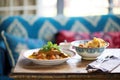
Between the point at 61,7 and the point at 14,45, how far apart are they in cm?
93

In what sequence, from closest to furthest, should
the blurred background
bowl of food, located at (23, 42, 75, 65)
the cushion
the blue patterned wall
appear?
bowl of food, located at (23, 42, 75, 65)
the cushion
the blue patterned wall
the blurred background

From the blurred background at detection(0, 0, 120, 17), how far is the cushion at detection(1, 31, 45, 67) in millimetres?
641

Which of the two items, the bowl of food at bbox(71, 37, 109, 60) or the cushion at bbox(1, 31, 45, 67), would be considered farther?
the cushion at bbox(1, 31, 45, 67)

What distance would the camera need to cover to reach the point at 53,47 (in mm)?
1594

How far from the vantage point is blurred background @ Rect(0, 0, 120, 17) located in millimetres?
3127

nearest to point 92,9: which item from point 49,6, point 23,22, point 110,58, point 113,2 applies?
point 113,2

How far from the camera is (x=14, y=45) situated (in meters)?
2.52

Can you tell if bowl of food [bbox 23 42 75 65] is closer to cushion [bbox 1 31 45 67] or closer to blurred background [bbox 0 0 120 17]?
cushion [bbox 1 31 45 67]

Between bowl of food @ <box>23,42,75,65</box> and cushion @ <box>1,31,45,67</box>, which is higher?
bowl of food @ <box>23,42,75,65</box>

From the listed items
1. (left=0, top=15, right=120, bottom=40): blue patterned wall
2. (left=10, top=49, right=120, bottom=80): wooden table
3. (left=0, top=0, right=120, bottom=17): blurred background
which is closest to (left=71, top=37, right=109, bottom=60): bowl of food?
(left=10, top=49, right=120, bottom=80): wooden table

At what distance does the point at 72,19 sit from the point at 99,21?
0.29 m

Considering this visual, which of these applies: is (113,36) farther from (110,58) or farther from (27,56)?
(27,56)

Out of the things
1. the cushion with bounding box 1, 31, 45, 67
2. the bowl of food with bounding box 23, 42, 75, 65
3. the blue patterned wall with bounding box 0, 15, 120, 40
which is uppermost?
the bowl of food with bounding box 23, 42, 75, 65

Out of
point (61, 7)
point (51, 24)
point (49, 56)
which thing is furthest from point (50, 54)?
point (61, 7)
